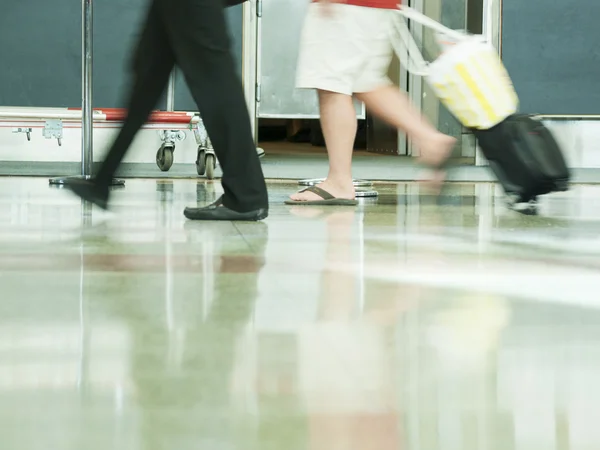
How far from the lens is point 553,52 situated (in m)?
6.51

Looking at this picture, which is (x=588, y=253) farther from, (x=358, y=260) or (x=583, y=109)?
(x=583, y=109)

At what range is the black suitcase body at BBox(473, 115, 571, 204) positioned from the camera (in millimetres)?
2891

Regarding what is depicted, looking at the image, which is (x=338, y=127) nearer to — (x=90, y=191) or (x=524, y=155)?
(x=524, y=155)

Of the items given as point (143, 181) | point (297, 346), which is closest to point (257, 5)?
point (143, 181)

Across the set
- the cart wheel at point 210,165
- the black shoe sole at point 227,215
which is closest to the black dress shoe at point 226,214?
the black shoe sole at point 227,215

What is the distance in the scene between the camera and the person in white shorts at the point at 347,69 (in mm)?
3160

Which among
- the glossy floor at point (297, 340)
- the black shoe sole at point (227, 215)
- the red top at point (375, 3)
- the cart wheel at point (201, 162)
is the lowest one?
the glossy floor at point (297, 340)

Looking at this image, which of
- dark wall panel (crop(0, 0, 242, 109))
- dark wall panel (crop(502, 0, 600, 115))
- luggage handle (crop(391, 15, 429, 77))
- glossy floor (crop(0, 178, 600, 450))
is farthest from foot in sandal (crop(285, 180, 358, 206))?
dark wall panel (crop(502, 0, 600, 115))

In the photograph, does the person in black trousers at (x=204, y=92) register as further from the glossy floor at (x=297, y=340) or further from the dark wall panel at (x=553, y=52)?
the dark wall panel at (x=553, y=52)

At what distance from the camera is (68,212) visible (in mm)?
2926

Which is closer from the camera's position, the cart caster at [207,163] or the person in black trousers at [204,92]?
the person in black trousers at [204,92]

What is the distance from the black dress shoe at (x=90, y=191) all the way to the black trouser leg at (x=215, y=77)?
0.31m

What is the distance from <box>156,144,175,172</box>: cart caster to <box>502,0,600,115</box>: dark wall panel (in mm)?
2355

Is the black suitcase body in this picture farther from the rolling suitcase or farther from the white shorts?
the white shorts
